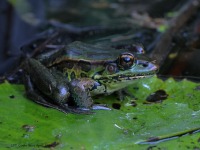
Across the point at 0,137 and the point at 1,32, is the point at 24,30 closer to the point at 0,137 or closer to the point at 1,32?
the point at 1,32

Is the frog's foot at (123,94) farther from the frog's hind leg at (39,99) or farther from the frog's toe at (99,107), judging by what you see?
the frog's hind leg at (39,99)

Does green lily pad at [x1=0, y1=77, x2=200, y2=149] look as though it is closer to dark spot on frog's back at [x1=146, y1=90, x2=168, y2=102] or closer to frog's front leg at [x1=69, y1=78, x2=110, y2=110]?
dark spot on frog's back at [x1=146, y1=90, x2=168, y2=102]

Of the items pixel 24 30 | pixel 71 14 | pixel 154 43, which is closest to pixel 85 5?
pixel 71 14

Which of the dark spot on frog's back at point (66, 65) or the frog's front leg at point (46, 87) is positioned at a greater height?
the dark spot on frog's back at point (66, 65)

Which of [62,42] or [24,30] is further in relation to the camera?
[24,30]

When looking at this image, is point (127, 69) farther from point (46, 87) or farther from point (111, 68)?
point (46, 87)

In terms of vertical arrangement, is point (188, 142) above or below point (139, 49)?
below

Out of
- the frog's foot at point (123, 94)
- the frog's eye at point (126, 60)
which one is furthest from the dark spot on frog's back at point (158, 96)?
the frog's eye at point (126, 60)
